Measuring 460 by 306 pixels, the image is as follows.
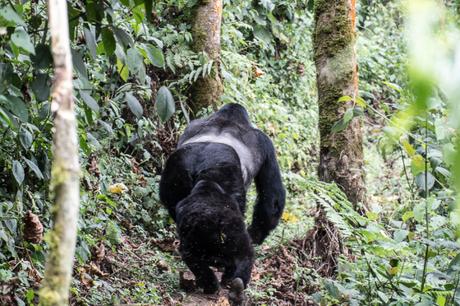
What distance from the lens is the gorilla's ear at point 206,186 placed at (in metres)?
4.66

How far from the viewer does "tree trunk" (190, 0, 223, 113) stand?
7.16 meters

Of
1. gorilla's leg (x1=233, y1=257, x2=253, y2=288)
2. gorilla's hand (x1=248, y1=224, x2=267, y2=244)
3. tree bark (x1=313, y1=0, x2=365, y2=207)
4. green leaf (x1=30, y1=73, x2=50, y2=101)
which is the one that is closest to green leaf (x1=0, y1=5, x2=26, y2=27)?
green leaf (x1=30, y1=73, x2=50, y2=101)

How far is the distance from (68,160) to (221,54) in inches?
254

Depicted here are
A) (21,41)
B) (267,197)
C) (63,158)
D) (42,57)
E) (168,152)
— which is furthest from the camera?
(168,152)

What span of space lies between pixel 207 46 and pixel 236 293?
3.56 metres

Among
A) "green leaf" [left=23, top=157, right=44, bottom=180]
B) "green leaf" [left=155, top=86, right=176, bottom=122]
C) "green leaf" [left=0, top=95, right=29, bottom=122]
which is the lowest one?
"green leaf" [left=23, top=157, right=44, bottom=180]

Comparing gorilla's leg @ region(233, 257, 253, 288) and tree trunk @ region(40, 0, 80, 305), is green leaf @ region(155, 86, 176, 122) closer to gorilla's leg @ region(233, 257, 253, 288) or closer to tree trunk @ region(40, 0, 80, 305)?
gorilla's leg @ region(233, 257, 253, 288)

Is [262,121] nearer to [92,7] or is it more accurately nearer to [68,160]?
[92,7]

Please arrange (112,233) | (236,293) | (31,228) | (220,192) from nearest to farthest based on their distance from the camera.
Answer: (31,228)
(236,293)
(220,192)
(112,233)

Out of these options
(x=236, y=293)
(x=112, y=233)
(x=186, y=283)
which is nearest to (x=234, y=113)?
(x=112, y=233)

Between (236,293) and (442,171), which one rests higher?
(442,171)

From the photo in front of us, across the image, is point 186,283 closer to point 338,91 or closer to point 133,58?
point 338,91

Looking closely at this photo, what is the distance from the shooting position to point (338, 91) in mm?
5262

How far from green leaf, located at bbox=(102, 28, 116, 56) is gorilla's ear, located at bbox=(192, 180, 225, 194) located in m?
1.74
